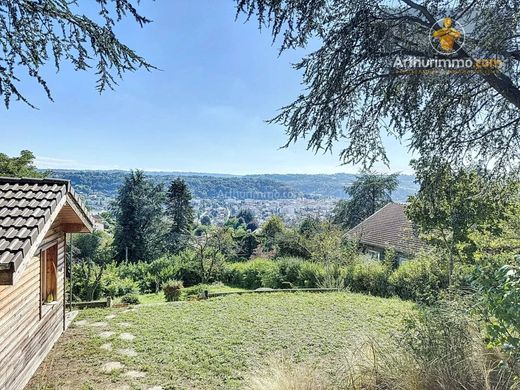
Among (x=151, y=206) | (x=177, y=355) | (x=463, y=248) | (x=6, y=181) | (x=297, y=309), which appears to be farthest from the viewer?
(x=151, y=206)

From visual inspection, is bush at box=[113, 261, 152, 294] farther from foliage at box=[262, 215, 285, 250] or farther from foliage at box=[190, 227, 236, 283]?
foliage at box=[262, 215, 285, 250]

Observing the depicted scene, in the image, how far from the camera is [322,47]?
4875 mm

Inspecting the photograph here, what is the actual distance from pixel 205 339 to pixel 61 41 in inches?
250

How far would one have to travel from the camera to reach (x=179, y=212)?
1318 inches

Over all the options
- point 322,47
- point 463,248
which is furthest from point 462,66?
point 463,248

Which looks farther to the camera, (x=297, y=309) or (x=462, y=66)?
(x=297, y=309)

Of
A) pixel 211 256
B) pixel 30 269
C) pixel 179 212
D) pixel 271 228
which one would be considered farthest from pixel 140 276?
pixel 179 212

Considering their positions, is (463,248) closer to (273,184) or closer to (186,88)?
(186,88)

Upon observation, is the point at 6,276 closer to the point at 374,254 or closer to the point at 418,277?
the point at 418,277

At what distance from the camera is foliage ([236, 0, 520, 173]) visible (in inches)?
180

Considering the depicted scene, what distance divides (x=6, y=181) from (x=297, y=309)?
26.7 ft

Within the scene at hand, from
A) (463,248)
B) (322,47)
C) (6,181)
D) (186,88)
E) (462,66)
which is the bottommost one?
(463,248)

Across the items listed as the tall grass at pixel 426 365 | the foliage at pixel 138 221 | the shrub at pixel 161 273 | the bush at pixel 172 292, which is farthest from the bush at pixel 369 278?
the foliage at pixel 138 221

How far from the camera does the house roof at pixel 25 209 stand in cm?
381
